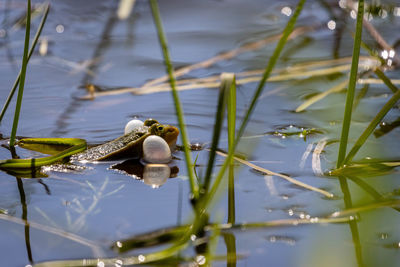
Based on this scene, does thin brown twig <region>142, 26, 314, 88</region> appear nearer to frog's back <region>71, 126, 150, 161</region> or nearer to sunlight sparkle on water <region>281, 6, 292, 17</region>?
sunlight sparkle on water <region>281, 6, 292, 17</region>

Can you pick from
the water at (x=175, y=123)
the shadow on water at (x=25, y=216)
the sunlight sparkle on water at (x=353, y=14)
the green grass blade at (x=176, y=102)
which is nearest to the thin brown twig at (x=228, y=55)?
the water at (x=175, y=123)

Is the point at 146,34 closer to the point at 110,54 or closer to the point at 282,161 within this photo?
the point at 110,54

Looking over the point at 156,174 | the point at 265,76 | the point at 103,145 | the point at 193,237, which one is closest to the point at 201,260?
the point at 193,237

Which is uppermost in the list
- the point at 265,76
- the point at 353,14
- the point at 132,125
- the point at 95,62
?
the point at 353,14

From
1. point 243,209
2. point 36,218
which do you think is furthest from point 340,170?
point 36,218

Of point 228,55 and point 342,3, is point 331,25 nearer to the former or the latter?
point 342,3

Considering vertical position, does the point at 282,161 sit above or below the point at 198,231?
above
